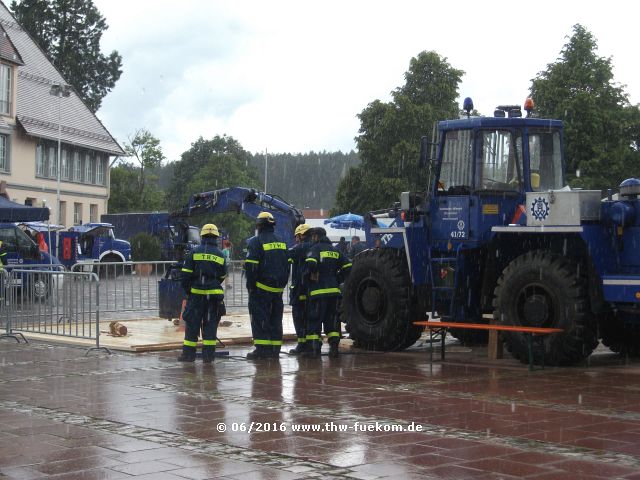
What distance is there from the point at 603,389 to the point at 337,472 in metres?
4.84

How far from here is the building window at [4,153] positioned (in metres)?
48.9

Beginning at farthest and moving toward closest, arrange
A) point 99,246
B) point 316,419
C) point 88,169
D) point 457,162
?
1. point 88,169
2. point 99,246
3. point 457,162
4. point 316,419

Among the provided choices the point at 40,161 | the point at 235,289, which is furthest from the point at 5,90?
the point at 235,289

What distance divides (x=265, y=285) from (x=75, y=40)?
56454 mm

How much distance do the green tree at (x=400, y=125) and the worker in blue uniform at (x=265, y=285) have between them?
3695cm

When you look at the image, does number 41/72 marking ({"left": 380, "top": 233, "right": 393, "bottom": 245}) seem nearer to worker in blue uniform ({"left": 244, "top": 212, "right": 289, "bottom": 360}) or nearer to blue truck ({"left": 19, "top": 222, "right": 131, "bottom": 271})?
worker in blue uniform ({"left": 244, "top": 212, "right": 289, "bottom": 360})

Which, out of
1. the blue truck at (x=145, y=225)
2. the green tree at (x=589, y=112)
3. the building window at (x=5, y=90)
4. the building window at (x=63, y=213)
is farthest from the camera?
the building window at (x=63, y=213)

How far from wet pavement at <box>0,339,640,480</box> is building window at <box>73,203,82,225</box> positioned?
4381cm

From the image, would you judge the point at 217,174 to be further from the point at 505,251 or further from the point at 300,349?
the point at 505,251

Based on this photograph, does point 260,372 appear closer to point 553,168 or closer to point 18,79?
point 553,168

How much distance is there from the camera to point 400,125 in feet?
169

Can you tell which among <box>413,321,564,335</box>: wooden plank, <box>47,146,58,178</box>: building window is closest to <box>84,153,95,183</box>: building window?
<box>47,146,58,178</box>: building window

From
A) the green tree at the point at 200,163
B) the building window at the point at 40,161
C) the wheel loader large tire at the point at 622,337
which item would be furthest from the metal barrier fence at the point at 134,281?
the green tree at the point at 200,163

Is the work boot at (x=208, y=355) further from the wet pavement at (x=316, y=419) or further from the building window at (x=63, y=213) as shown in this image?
the building window at (x=63, y=213)
